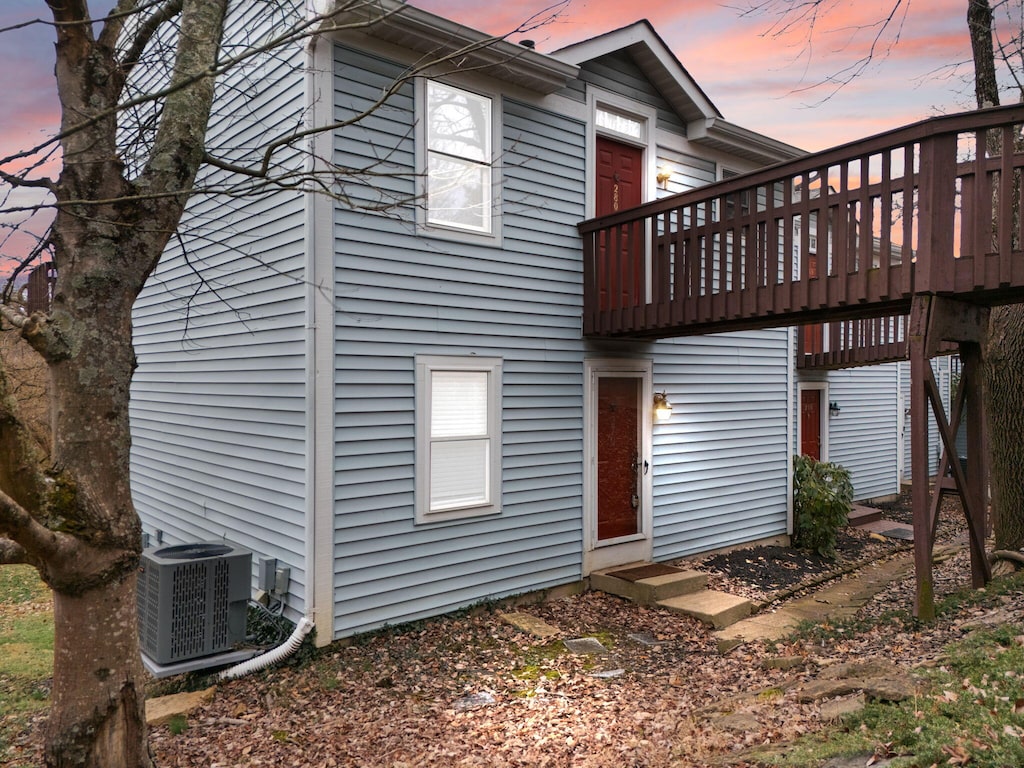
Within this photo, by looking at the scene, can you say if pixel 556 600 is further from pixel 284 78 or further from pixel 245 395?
pixel 284 78

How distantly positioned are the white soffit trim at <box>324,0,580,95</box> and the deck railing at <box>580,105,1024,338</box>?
167 centimetres

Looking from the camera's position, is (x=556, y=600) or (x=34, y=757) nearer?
(x=34, y=757)

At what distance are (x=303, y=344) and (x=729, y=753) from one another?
4589 mm

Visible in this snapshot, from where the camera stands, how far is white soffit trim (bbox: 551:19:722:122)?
315 inches

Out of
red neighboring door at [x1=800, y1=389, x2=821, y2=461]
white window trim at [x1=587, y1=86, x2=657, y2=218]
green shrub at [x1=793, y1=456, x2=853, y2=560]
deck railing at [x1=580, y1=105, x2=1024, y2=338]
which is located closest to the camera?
deck railing at [x1=580, y1=105, x2=1024, y2=338]

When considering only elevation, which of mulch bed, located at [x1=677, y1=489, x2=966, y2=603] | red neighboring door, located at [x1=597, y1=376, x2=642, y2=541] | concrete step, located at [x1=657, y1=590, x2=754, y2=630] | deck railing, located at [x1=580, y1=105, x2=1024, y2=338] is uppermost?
deck railing, located at [x1=580, y1=105, x2=1024, y2=338]

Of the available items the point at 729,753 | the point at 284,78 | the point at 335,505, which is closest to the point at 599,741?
the point at 729,753

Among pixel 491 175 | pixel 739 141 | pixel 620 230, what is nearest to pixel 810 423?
pixel 739 141

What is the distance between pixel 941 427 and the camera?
585 cm

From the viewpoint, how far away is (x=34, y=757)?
14.5 feet

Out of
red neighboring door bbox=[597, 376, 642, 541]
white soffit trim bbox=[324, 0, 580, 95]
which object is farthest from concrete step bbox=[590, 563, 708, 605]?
white soffit trim bbox=[324, 0, 580, 95]

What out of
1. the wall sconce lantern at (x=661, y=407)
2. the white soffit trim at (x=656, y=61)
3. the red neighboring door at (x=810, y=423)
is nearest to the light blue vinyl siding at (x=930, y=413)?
the red neighboring door at (x=810, y=423)

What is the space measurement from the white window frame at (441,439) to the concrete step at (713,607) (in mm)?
2230

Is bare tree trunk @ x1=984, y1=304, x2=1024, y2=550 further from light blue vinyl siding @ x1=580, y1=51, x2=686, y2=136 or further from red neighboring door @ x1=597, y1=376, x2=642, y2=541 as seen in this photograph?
light blue vinyl siding @ x1=580, y1=51, x2=686, y2=136
